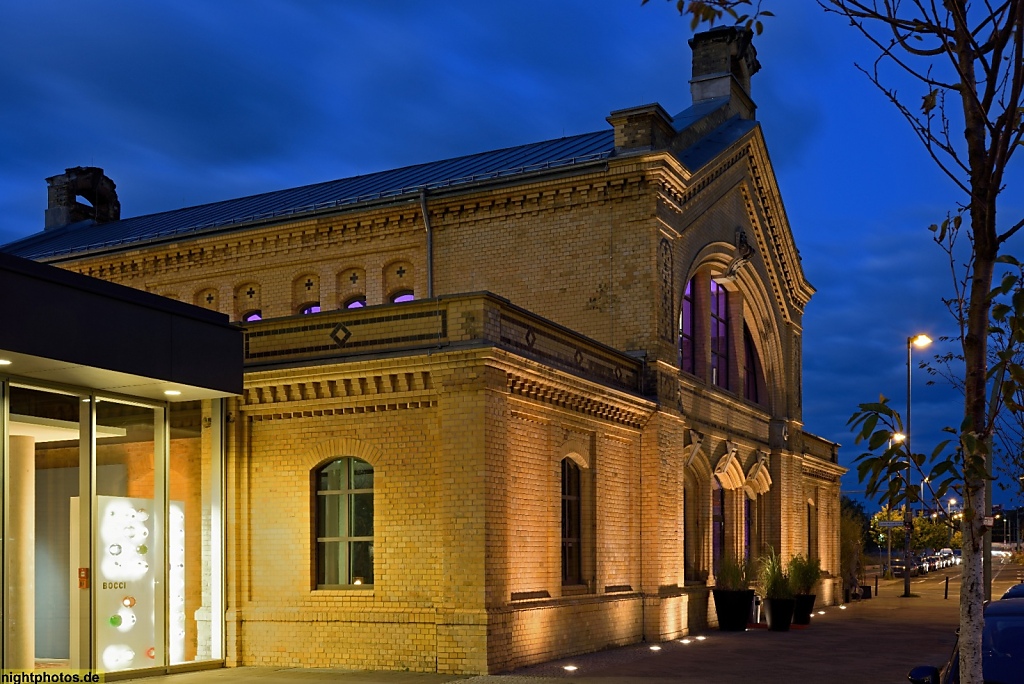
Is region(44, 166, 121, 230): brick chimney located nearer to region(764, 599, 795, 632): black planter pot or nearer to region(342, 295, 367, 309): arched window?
region(342, 295, 367, 309): arched window

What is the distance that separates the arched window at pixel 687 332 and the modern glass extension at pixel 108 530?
11963 mm

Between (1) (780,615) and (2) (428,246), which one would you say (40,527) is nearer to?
(2) (428,246)

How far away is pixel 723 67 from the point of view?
32625 mm

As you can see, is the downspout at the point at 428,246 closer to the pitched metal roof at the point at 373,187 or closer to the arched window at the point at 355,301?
the pitched metal roof at the point at 373,187

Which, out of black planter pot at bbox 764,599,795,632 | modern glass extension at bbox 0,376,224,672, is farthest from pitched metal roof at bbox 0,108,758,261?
black planter pot at bbox 764,599,795,632

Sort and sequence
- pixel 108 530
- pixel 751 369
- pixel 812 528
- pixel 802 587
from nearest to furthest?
pixel 108 530 → pixel 802 587 → pixel 751 369 → pixel 812 528

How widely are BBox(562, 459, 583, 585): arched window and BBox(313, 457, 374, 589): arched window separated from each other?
3.84m

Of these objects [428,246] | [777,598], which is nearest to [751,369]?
[777,598]

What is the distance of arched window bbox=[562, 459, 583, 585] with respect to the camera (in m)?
21.7

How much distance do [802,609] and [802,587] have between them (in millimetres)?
573

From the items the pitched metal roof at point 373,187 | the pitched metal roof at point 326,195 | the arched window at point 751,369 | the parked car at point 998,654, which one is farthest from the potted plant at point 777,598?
the parked car at point 998,654

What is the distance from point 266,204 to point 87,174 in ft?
33.1

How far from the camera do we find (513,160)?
28.8 metres

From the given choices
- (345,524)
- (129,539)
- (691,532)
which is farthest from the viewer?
(691,532)
